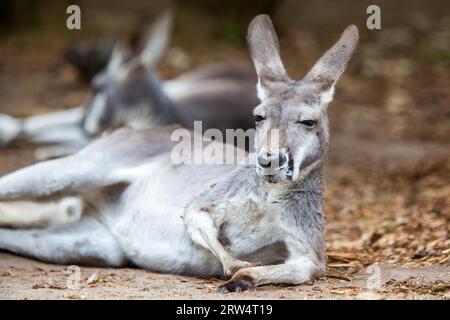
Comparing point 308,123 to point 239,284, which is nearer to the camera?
point 239,284

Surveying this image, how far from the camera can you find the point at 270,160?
13.2ft

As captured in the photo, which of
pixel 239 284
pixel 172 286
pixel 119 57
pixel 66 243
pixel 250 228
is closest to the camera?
pixel 239 284

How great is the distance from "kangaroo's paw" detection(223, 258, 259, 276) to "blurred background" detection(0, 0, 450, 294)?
1.76m

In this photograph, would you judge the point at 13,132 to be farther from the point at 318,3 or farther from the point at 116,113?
the point at 318,3

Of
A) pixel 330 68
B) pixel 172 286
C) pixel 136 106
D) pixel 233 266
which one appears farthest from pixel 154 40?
pixel 233 266

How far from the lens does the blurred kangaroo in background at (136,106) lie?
7625 millimetres

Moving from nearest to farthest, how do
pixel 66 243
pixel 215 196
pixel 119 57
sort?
pixel 215 196 → pixel 66 243 → pixel 119 57

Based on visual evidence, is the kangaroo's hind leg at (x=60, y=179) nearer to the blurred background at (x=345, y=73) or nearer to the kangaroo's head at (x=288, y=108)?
the kangaroo's head at (x=288, y=108)

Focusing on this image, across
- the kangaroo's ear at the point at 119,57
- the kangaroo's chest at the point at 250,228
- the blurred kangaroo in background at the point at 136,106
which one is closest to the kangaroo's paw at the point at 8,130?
the blurred kangaroo in background at the point at 136,106

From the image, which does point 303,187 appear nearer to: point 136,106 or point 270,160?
point 270,160


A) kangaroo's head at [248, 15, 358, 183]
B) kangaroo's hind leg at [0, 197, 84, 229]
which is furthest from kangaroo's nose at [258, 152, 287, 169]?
kangaroo's hind leg at [0, 197, 84, 229]

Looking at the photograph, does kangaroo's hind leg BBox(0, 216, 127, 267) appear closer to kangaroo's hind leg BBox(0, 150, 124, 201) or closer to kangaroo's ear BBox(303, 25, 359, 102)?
kangaroo's hind leg BBox(0, 150, 124, 201)

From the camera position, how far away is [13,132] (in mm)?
8156

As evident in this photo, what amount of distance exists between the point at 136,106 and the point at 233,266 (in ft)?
12.2
